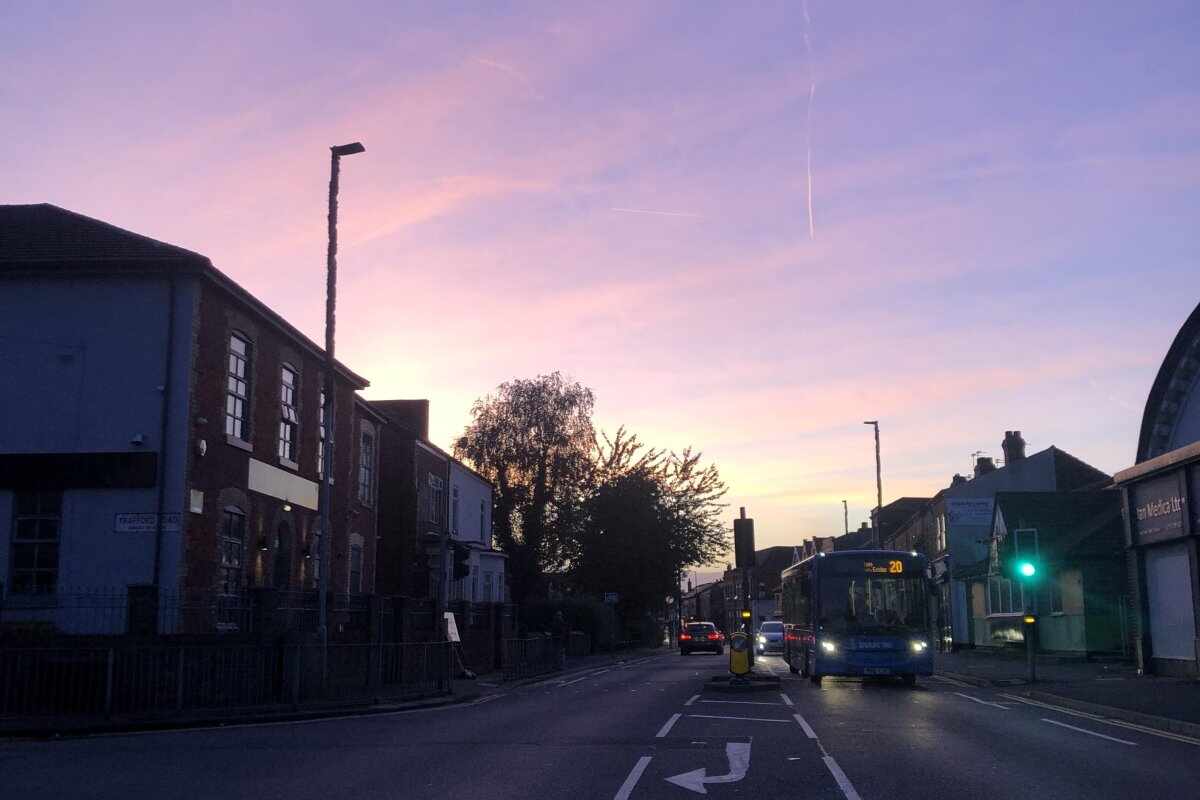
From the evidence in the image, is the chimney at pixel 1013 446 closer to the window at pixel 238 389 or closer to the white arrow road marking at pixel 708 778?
the window at pixel 238 389

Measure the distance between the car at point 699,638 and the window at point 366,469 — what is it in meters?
24.8

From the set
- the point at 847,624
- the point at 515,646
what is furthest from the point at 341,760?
the point at 515,646

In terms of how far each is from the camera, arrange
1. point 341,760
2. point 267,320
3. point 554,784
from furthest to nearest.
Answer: point 267,320
point 341,760
point 554,784

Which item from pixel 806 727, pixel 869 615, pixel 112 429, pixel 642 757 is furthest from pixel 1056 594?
pixel 642 757

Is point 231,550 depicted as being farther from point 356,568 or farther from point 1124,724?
point 1124,724

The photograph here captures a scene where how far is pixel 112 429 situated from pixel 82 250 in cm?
371

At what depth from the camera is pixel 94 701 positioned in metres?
19.4

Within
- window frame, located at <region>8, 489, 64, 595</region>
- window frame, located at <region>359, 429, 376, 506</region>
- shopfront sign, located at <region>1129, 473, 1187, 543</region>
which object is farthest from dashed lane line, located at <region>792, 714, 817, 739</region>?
window frame, located at <region>359, 429, 376, 506</region>

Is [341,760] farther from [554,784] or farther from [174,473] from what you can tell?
[174,473]

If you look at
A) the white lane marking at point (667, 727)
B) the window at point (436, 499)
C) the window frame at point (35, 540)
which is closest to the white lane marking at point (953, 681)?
the white lane marking at point (667, 727)

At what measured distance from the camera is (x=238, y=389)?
84.8 feet

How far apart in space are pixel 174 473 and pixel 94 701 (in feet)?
16.1

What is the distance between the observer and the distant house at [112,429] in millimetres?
22391

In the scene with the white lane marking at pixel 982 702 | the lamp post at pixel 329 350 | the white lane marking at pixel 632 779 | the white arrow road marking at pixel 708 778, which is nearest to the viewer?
the white lane marking at pixel 632 779
